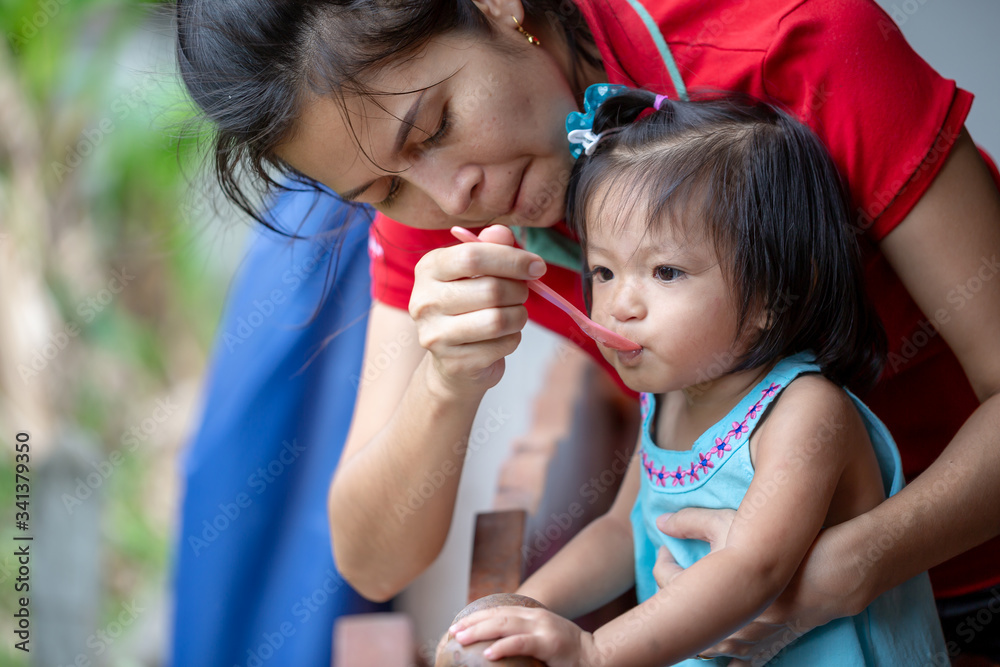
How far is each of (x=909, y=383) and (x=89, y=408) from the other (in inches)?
126

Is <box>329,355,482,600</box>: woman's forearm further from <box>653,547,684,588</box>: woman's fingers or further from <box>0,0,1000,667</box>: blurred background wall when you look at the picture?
<box>0,0,1000,667</box>: blurred background wall

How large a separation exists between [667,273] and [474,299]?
0.23 m

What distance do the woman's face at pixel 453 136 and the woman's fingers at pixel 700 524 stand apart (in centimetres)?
44

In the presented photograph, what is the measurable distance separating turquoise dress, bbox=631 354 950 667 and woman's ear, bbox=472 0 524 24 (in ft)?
1.80

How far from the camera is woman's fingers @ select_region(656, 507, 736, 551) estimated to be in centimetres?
91

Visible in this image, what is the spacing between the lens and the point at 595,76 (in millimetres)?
1181

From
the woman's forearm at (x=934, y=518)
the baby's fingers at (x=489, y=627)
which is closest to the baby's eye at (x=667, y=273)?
the woman's forearm at (x=934, y=518)

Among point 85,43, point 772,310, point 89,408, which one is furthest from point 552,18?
point 89,408

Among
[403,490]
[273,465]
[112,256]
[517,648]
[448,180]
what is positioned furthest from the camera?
[112,256]

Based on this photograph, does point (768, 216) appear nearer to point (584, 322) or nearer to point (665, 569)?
point (584, 322)

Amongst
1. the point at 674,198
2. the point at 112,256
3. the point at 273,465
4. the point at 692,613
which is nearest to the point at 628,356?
the point at 674,198

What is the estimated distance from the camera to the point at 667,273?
95 cm

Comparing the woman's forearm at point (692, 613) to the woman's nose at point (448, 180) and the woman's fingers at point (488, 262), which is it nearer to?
the woman's fingers at point (488, 262)

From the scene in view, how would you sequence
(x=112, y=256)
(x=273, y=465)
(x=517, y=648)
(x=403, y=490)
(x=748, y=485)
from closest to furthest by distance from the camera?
(x=517, y=648), (x=748, y=485), (x=403, y=490), (x=273, y=465), (x=112, y=256)
